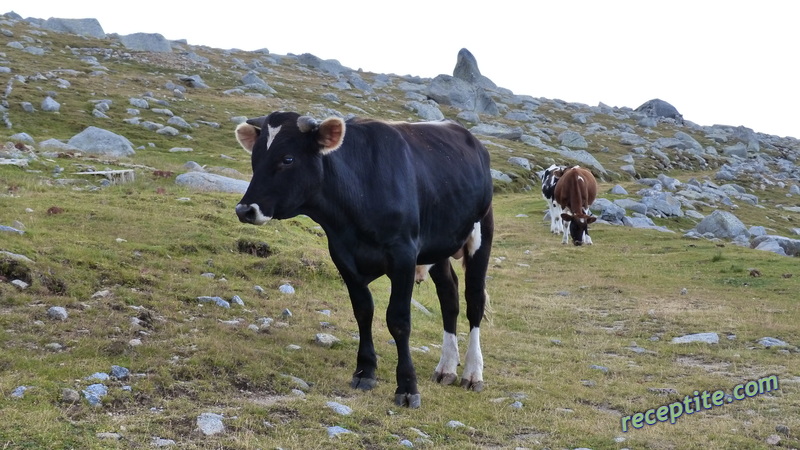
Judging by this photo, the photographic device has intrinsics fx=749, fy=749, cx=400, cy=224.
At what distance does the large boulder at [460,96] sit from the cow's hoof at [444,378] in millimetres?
84169

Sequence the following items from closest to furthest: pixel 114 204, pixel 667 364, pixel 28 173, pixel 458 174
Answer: pixel 458 174 < pixel 667 364 < pixel 114 204 < pixel 28 173

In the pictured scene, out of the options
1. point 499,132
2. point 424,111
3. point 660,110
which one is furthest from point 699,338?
point 660,110

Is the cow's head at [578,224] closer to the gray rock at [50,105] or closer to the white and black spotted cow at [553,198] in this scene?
the white and black spotted cow at [553,198]

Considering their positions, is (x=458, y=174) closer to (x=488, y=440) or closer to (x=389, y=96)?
(x=488, y=440)

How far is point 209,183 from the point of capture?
2220cm

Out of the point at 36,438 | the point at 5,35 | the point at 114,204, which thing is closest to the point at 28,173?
the point at 114,204

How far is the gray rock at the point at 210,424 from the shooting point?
6.22 meters

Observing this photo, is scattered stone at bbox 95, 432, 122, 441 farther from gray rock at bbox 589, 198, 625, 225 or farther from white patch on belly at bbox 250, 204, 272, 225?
gray rock at bbox 589, 198, 625, 225

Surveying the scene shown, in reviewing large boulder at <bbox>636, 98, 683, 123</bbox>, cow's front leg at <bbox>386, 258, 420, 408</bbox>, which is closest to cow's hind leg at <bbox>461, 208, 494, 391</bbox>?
cow's front leg at <bbox>386, 258, 420, 408</bbox>

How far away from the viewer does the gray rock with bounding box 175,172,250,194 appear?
21938 mm

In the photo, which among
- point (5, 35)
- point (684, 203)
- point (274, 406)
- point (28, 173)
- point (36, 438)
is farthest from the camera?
point (5, 35)

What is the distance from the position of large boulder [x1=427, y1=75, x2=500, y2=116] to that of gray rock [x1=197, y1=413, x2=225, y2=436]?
87.6m

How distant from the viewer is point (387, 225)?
8367 mm

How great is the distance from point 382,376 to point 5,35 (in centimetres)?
6815
